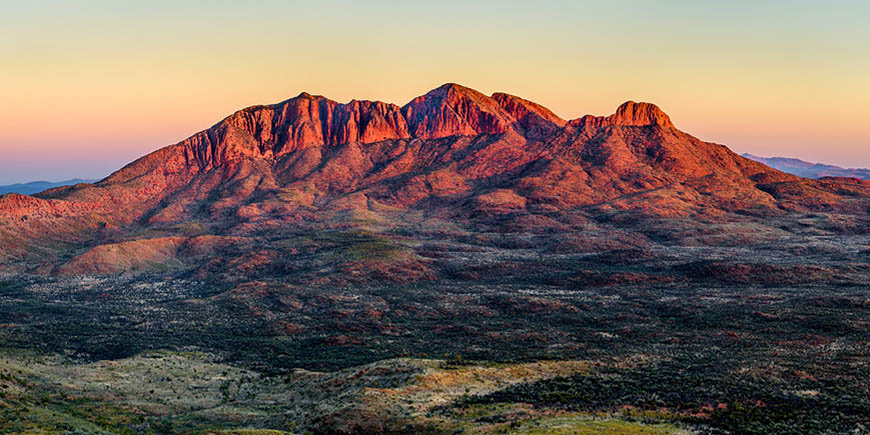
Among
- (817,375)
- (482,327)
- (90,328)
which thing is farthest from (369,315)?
(817,375)

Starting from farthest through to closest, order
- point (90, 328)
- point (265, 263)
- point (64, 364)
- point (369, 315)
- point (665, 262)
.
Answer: point (265, 263)
point (665, 262)
point (369, 315)
point (90, 328)
point (64, 364)

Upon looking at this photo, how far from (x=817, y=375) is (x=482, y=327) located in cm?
5251

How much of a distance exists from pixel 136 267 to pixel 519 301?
11357cm

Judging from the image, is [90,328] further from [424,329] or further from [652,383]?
[652,383]

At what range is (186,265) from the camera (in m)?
186

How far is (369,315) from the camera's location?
12256 centimetres

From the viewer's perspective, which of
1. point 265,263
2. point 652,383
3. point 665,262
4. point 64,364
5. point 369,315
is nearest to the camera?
point 652,383

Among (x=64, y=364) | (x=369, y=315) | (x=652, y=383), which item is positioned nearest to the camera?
(x=652, y=383)

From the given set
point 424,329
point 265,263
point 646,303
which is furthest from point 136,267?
point 646,303

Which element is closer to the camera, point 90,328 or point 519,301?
point 90,328

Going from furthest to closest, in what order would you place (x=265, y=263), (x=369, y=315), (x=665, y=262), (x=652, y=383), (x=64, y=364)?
(x=265, y=263) < (x=665, y=262) < (x=369, y=315) < (x=64, y=364) < (x=652, y=383)

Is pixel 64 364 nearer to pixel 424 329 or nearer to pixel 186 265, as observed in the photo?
pixel 424 329

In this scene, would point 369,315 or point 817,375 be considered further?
point 369,315

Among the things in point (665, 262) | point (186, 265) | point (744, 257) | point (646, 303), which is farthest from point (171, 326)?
point (744, 257)
